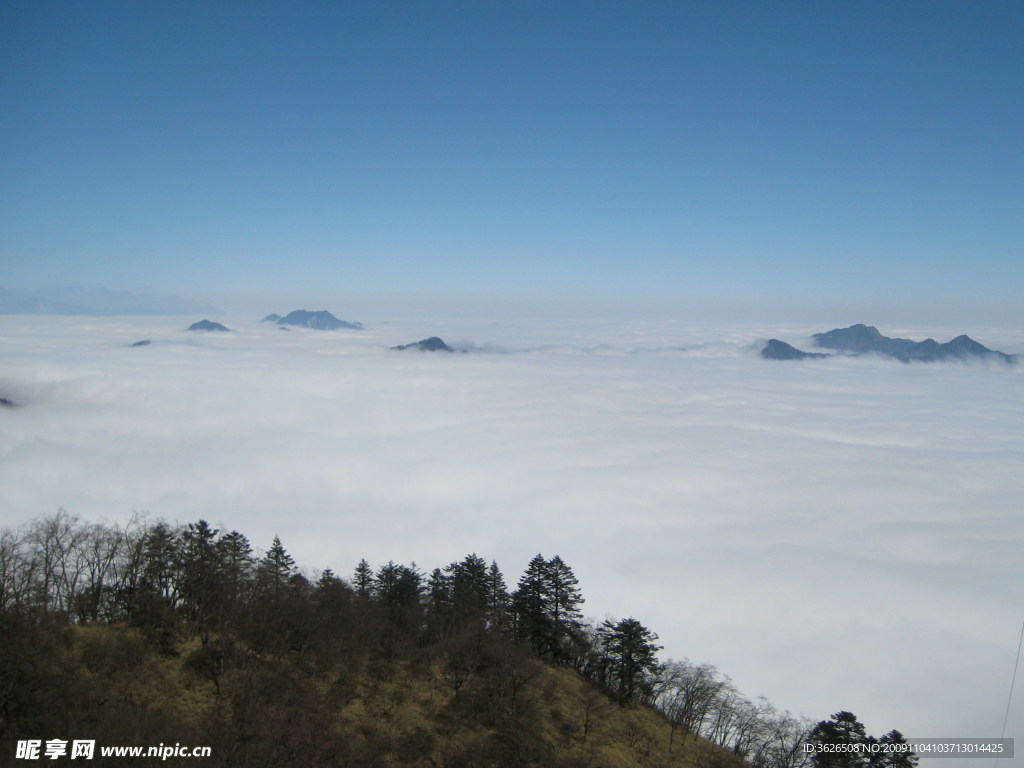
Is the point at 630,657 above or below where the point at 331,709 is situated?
below

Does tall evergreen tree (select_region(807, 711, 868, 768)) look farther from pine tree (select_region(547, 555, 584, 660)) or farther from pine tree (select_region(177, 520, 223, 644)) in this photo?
pine tree (select_region(177, 520, 223, 644))

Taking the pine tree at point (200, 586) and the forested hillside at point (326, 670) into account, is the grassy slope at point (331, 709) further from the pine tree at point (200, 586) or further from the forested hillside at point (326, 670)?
Result: the pine tree at point (200, 586)

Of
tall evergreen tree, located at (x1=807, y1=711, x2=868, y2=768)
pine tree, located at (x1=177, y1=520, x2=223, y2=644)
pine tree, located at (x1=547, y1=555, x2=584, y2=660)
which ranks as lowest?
tall evergreen tree, located at (x1=807, y1=711, x2=868, y2=768)

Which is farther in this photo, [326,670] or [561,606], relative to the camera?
[561,606]

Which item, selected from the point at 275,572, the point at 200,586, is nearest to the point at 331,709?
the point at 200,586

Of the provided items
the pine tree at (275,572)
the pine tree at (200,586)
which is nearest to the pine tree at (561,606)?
the pine tree at (275,572)

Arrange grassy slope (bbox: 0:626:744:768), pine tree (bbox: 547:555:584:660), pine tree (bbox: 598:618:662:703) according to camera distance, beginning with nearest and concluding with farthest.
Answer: grassy slope (bbox: 0:626:744:768) → pine tree (bbox: 598:618:662:703) → pine tree (bbox: 547:555:584:660)

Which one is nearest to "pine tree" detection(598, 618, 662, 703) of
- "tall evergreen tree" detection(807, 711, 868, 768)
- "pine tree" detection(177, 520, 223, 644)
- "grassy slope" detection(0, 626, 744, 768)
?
"grassy slope" detection(0, 626, 744, 768)

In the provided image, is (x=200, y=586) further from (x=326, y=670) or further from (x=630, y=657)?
(x=630, y=657)

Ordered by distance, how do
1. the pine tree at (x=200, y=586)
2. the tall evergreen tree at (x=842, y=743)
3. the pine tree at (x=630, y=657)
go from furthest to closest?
the pine tree at (x=630, y=657), the pine tree at (x=200, y=586), the tall evergreen tree at (x=842, y=743)
